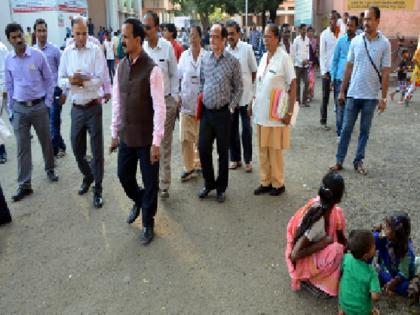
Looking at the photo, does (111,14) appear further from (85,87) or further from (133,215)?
(133,215)

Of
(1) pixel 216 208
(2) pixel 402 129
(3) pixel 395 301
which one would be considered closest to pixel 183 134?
(1) pixel 216 208

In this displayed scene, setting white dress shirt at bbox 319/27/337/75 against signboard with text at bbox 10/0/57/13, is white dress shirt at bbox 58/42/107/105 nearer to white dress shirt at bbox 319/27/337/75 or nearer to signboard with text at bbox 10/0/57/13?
white dress shirt at bbox 319/27/337/75

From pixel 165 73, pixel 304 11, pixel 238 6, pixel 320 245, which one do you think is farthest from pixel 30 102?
pixel 238 6

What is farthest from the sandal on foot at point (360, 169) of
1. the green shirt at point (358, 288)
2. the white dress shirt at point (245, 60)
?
the green shirt at point (358, 288)

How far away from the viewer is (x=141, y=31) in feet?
11.8

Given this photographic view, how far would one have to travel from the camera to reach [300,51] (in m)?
9.59

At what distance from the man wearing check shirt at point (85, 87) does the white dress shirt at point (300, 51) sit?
19.5 ft

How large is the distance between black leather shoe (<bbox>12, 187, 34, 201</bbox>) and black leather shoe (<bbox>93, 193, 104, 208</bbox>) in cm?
91

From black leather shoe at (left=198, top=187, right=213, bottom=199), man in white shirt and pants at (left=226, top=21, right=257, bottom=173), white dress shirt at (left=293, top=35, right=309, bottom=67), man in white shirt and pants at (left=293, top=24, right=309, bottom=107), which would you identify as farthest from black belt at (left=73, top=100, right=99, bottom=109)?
white dress shirt at (left=293, top=35, right=309, bottom=67)

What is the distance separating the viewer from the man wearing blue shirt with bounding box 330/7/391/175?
4965 millimetres

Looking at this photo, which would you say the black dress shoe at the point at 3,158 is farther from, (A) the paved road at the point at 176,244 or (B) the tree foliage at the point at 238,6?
(B) the tree foliage at the point at 238,6

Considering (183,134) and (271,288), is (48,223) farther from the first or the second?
(271,288)

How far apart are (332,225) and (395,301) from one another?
2.18 ft

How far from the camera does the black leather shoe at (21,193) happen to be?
493cm
